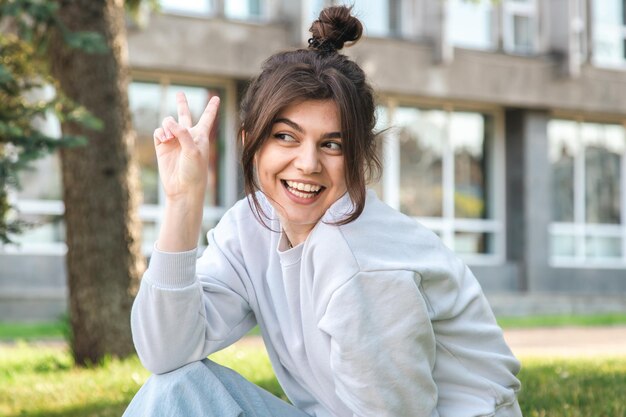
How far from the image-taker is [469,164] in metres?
20.4

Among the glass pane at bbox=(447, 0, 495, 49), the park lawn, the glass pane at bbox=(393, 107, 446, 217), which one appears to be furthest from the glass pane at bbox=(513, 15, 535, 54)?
the park lawn

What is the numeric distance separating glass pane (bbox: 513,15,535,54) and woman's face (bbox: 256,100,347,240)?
1854cm

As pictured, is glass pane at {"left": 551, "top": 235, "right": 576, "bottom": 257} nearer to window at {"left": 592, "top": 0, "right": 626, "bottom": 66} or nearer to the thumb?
window at {"left": 592, "top": 0, "right": 626, "bottom": 66}

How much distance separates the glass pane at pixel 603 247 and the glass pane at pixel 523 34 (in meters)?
4.16

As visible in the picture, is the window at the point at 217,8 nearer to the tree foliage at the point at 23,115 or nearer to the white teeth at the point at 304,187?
the tree foliage at the point at 23,115

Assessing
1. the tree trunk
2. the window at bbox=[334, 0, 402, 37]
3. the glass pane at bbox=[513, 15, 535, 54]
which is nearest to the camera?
the tree trunk

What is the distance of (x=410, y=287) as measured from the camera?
2715 mm

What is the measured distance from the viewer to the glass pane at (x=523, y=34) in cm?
2084

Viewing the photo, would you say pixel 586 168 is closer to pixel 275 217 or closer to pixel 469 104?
pixel 469 104

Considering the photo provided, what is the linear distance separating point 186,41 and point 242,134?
13531 millimetres

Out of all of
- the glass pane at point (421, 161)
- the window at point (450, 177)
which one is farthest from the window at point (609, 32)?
the glass pane at point (421, 161)

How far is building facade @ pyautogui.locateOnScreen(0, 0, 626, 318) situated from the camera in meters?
16.8

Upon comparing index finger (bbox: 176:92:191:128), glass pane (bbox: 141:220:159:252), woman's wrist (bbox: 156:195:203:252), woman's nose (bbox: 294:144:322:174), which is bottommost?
glass pane (bbox: 141:220:159:252)

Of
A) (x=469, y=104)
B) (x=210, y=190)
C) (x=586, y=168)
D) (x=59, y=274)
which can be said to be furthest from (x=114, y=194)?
(x=586, y=168)
